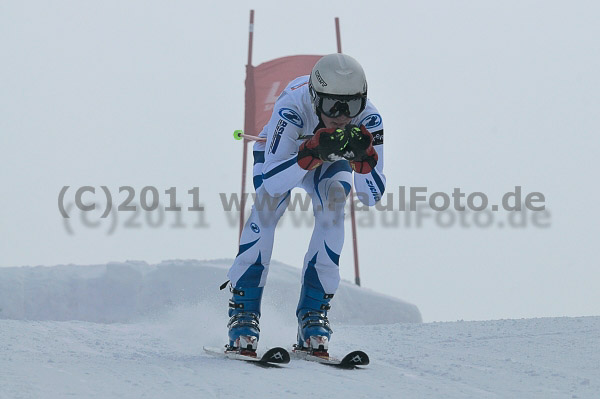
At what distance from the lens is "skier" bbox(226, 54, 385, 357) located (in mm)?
4469

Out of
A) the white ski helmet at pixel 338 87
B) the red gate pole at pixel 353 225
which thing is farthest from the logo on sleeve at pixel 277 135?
the red gate pole at pixel 353 225

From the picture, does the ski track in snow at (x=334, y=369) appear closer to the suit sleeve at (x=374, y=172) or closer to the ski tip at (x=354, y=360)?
the ski tip at (x=354, y=360)

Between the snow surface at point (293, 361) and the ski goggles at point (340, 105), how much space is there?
152cm

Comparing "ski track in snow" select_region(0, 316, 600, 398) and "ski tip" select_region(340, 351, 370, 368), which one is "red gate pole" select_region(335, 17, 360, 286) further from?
"ski tip" select_region(340, 351, 370, 368)

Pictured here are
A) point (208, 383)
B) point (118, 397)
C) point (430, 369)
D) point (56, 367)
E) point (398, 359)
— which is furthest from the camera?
point (398, 359)

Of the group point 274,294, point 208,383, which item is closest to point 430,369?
point 208,383

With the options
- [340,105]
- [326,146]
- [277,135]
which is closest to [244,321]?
[277,135]

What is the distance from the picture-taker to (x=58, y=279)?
11.6 m

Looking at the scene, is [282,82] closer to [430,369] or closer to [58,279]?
[58,279]

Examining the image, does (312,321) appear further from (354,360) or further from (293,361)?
(354,360)

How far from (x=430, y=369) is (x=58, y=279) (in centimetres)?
845

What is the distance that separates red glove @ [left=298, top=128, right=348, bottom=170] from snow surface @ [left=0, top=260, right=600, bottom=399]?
3.98 feet

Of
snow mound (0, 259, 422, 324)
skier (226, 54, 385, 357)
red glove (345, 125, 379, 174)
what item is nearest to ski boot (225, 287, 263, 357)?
skier (226, 54, 385, 357)

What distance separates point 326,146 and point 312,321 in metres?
1.26
